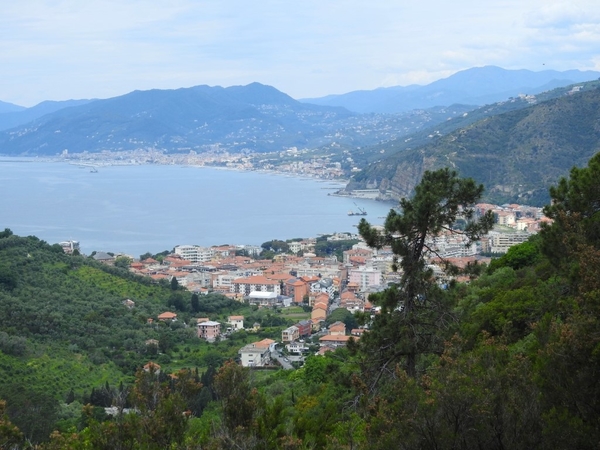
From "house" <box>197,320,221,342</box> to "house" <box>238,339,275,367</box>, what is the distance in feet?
5.36

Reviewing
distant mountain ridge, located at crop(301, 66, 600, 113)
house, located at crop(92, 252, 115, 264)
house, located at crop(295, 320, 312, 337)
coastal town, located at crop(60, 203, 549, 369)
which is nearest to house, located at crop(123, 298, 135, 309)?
coastal town, located at crop(60, 203, 549, 369)

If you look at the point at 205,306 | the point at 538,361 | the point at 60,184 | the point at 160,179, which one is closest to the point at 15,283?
the point at 205,306

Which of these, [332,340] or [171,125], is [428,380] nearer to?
[332,340]

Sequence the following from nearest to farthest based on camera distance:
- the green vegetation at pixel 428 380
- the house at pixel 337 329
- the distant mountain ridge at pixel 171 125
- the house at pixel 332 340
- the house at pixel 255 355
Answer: the green vegetation at pixel 428 380
the house at pixel 255 355
the house at pixel 332 340
the house at pixel 337 329
the distant mountain ridge at pixel 171 125

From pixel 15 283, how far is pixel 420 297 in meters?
12.6

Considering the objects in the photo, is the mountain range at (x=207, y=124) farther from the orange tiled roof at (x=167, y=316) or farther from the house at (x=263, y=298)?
the orange tiled roof at (x=167, y=316)

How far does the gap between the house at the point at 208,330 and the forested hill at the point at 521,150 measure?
24.4 metres

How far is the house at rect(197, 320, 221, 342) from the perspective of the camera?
637 inches

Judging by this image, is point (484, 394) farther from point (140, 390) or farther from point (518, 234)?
point (518, 234)

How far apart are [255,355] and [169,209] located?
95.9ft

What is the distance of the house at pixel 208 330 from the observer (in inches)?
637

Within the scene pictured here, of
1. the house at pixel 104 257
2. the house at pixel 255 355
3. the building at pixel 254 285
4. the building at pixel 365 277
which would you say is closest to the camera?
the house at pixel 255 355

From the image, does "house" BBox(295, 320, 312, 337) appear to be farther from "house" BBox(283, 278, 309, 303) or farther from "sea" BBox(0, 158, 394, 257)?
"sea" BBox(0, 158, 394, 257)

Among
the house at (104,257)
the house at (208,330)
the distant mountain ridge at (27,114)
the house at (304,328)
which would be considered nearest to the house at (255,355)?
the house at (208,330)
